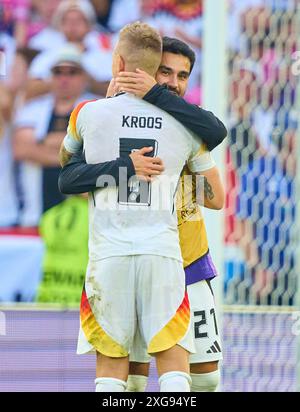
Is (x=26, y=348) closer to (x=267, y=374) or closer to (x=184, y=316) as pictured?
(x=267, y=374)

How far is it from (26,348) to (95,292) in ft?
14.7

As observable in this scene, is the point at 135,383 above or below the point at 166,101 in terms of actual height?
below

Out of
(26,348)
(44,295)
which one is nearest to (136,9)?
(44,295)

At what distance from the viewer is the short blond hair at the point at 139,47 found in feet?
10.7

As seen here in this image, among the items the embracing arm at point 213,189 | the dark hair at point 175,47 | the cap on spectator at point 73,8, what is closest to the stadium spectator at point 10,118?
the cap on spectator at point 73,8

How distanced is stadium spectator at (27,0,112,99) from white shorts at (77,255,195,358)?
6.03 m

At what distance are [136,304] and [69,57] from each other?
6.27 metres

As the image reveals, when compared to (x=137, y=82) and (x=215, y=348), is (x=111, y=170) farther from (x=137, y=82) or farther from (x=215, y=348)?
(x=215, y=348)

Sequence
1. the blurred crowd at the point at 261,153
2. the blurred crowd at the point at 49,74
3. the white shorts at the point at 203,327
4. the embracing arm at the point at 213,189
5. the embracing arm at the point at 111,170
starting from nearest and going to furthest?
1. the embracing arm at the point at 111,170
2. the embracing arm at the point at 213,189
3. the white shorts at the point at 203,327
4. the blurred crowd at the point at 261,153
5. the blurred crowd at the point at 49,74

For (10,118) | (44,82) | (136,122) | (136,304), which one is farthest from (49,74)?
(136,304)

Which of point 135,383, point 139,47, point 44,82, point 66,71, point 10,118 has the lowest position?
point 135,383

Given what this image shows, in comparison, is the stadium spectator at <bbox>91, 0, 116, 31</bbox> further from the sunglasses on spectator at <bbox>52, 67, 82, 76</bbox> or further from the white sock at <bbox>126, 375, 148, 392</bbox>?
the white sock at <bbox>126, 375, 148, 392</bbox>

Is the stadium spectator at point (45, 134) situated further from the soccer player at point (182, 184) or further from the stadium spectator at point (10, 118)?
the soccer player at point (182, 184)

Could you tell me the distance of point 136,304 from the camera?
3.29 meters
